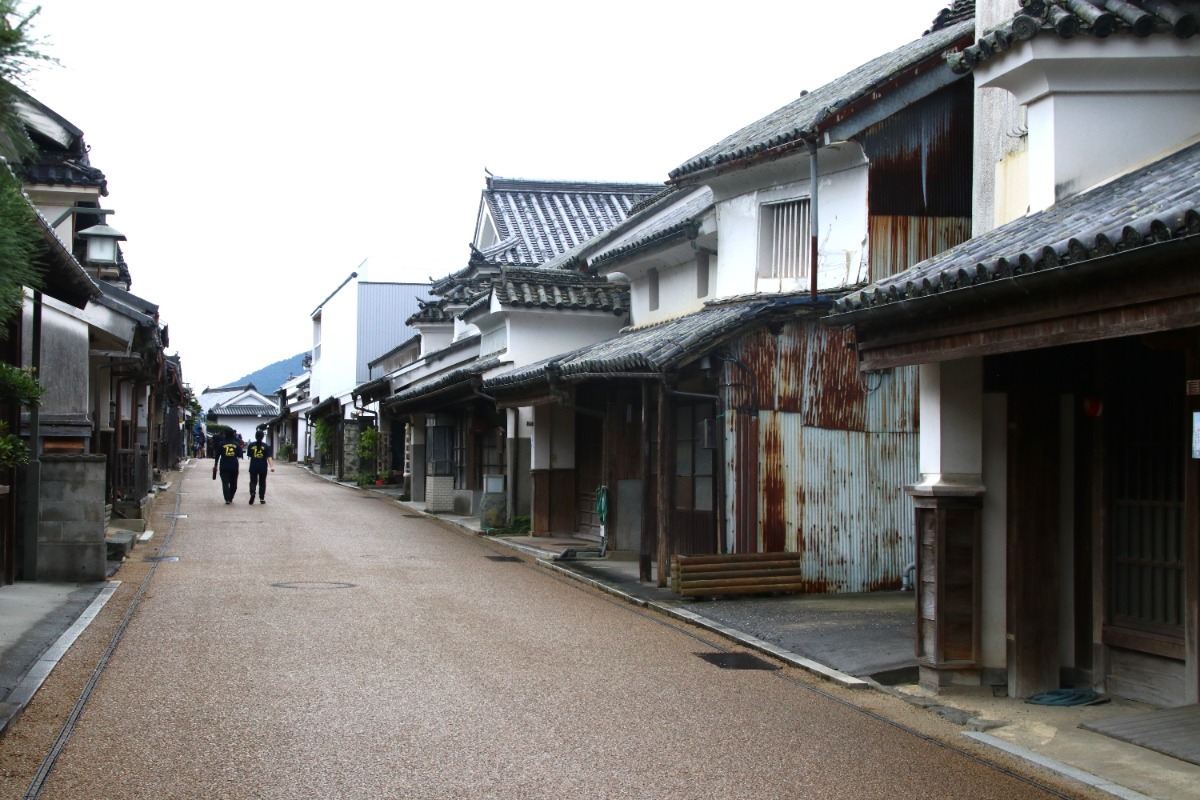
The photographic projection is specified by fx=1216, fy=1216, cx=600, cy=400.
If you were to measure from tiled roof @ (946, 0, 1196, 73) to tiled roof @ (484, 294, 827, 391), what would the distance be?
551 cm

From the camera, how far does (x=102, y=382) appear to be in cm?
2295

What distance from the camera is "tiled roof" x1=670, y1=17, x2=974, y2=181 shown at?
15.0 meters

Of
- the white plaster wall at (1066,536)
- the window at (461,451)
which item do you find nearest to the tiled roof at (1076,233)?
the white plaster wall at (1066,536)

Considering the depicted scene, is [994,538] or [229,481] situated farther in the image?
[229,481]

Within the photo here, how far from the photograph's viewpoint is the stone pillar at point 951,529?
9.85 m

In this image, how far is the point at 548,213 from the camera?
33812 millimetres

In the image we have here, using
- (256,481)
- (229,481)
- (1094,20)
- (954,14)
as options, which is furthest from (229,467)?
(1094,20)

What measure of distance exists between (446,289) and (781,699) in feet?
89.0

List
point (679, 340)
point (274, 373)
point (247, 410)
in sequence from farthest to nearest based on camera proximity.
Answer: point (274, 373) → point (247, 410) → point (679, 340)

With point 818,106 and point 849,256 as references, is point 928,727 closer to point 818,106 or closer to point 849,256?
point 849,256

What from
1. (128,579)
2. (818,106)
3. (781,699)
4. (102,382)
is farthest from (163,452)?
(781,699)

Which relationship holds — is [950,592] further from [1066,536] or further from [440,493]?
[440,493]

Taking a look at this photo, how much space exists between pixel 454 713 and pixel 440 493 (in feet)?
74.5

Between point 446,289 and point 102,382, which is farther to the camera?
point 446,289
